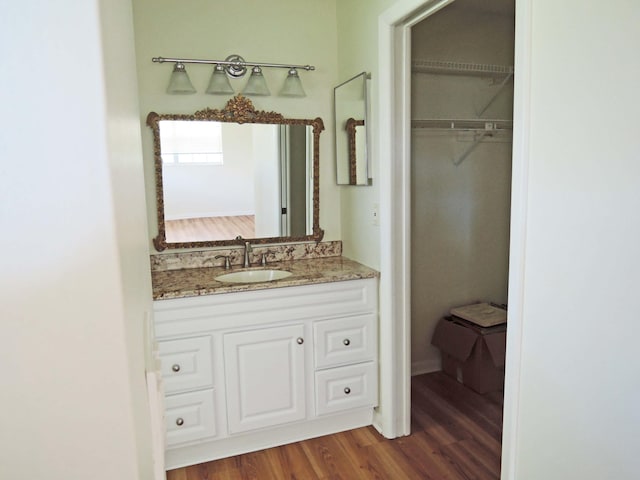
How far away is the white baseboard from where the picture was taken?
10.4ft

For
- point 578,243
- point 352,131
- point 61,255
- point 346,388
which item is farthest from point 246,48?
point 61,255

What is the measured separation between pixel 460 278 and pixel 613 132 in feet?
7.21

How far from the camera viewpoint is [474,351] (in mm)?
2840

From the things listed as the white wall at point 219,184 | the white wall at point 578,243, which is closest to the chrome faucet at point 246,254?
the white wall at point 219,184

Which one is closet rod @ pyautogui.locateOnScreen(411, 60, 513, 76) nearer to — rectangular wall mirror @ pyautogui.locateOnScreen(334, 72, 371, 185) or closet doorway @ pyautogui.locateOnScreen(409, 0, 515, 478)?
closet doorway @ pyautogui.locateOnScreen(409, 0, 515, 478)

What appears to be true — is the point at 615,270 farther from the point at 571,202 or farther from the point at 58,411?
the point at 58,411

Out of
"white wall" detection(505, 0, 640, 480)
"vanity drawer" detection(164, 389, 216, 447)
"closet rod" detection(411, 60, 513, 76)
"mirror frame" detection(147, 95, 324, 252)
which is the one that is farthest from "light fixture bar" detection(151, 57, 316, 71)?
"vanity drawer" detection(164, 389, 216, 447)

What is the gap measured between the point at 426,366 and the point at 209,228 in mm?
1756

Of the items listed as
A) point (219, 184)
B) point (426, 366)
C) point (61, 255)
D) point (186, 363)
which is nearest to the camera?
point (61, 255)

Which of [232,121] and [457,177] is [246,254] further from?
[457,177]

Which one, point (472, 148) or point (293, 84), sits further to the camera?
point (472, 148)

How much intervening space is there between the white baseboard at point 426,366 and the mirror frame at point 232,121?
3.97 feet

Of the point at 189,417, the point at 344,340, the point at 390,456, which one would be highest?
the point at 344,340

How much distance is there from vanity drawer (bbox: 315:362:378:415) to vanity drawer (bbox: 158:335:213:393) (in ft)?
1.84
